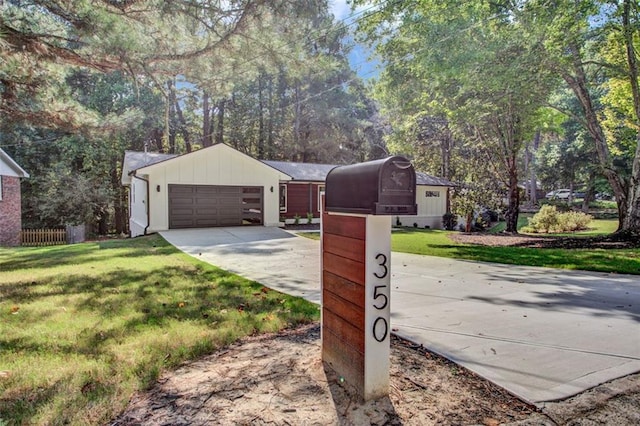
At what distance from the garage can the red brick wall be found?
698 cm

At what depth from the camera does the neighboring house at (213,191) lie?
14.7 metres

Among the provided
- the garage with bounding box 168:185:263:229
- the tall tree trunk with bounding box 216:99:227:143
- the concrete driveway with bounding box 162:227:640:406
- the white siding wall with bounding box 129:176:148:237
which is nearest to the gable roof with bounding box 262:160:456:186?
the garage with bounding box 168:185:263:229

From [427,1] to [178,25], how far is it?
6.72 meters

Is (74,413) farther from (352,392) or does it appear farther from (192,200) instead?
(192,200)

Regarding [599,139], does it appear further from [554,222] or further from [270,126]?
[270,126]

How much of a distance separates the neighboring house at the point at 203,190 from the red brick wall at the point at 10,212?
175 inches

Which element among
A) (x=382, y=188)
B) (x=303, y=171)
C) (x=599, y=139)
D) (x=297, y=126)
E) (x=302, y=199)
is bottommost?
(x=382, y=188)

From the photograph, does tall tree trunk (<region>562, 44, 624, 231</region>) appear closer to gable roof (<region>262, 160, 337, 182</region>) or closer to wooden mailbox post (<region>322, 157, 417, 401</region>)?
gable roof (<region>262, 160, 337, 182</region>)

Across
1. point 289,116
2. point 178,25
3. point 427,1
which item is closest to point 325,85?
point 289,116

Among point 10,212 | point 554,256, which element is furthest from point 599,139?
point 10,212

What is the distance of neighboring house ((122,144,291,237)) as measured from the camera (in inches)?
578

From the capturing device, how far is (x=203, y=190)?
1573cm

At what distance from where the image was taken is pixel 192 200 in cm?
1548

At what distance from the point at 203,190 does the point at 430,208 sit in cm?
1243
